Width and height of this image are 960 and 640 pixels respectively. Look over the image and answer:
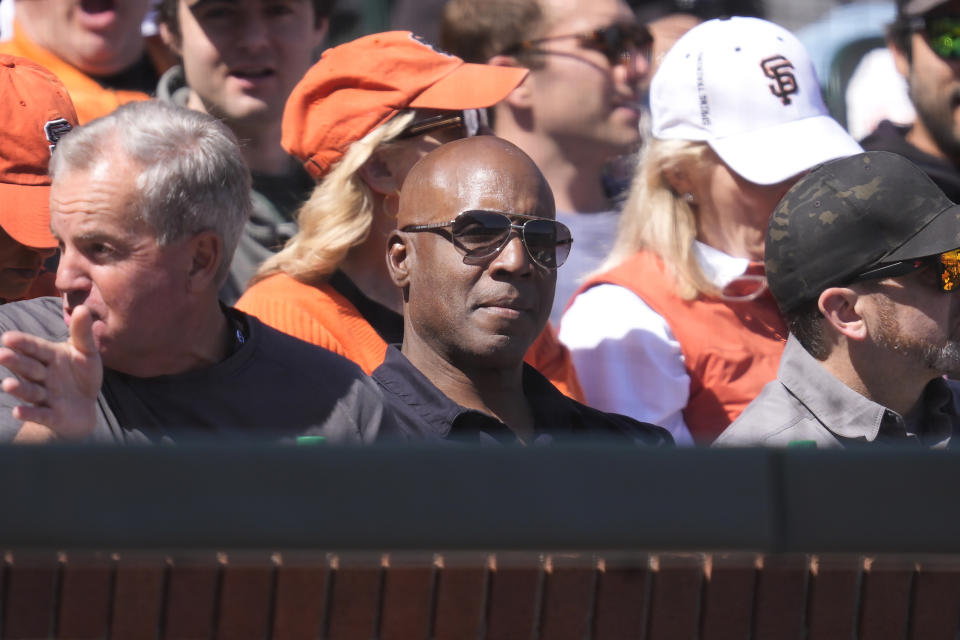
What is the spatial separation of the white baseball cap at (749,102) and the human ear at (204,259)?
1520 mm

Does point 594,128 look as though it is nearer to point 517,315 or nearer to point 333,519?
point 517,315

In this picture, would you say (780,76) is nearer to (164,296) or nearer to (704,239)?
(704,239)

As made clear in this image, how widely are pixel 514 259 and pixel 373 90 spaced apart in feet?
2.50

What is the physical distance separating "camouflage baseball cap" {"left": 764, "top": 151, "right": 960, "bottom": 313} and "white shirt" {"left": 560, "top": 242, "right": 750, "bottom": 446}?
41 centimetres

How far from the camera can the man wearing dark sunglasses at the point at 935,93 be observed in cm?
424

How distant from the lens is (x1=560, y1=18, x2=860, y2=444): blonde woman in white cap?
3227mm

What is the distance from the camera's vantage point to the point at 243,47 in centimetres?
372

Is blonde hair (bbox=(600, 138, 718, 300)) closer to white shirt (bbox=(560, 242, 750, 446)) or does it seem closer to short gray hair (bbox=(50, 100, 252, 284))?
white shirt (bbox=(560, 242, 750, 446))

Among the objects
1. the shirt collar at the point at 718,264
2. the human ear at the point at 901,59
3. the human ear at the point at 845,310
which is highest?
the human ear at the point at 845,310

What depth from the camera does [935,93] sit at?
4.29m

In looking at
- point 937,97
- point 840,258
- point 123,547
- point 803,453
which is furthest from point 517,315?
point 937,97

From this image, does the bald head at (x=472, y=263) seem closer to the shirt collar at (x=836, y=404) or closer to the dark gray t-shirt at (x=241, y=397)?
the dark gray t-shirt at (x=241, y=397)

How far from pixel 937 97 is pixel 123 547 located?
3.46 meters

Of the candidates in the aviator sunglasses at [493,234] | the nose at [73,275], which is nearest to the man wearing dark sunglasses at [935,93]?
the aviator sunglasses at [493,234]
